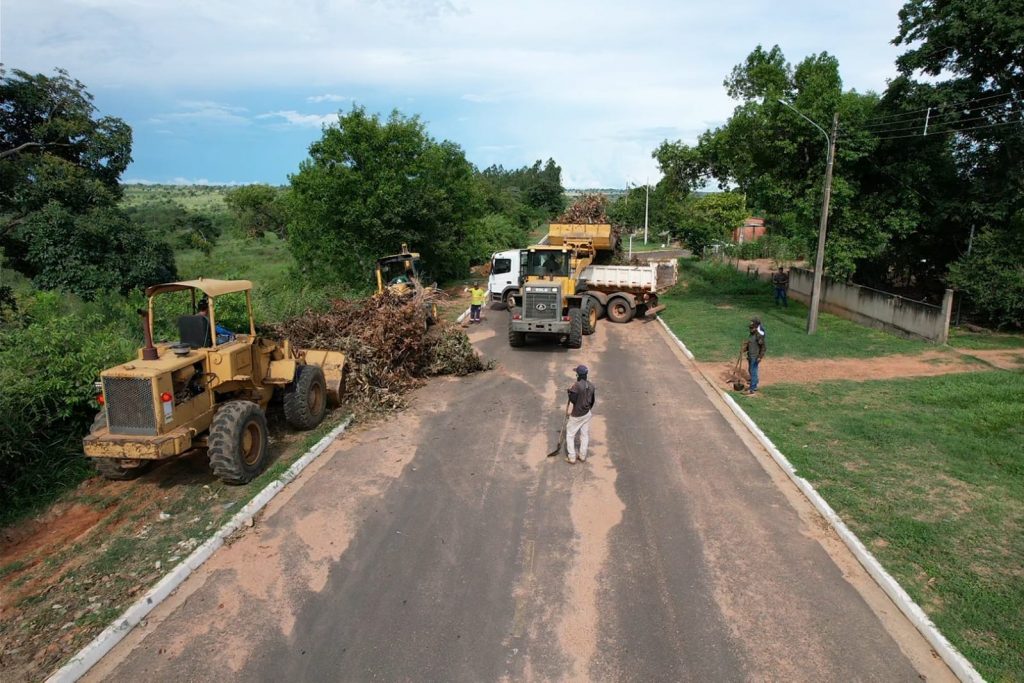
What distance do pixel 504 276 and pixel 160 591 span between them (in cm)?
1954

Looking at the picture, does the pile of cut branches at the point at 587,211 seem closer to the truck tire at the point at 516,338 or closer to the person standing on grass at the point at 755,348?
the truck tire at the point at 516,338

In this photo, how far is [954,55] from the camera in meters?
18.4

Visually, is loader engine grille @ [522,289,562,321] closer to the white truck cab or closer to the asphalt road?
the white truck cab

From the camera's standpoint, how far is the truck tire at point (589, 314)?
62.4 feet

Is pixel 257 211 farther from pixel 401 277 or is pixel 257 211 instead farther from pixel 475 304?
pixel 475 304

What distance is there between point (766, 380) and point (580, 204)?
27165 millimetres

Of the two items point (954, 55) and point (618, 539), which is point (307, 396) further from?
point (954, 55)

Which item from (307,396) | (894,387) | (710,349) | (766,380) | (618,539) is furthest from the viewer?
(710,349)

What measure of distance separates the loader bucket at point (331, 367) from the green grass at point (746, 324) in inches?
378

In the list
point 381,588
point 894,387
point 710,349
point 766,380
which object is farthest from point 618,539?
point 710,349

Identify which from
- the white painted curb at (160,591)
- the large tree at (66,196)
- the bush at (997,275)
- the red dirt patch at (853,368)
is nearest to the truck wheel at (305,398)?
the white painted curb at (160,591)

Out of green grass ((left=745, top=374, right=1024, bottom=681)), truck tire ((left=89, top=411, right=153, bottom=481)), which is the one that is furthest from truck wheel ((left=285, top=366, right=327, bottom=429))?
green grass ((left=745, top=374, right=1024, bottom=681))

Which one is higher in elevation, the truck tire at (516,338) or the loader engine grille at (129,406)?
the loader engine grille at (129,406)

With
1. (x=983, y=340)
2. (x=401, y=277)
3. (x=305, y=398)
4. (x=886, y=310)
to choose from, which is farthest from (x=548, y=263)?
(x=983, y=340)
